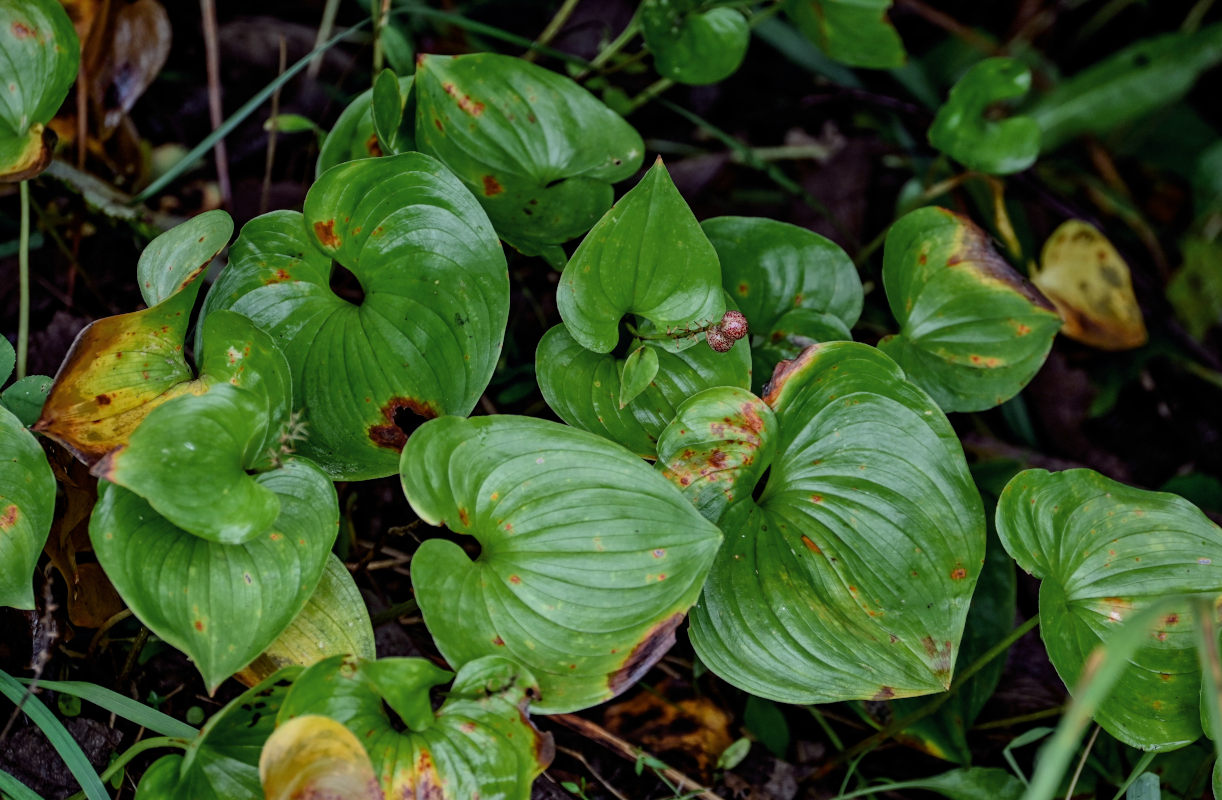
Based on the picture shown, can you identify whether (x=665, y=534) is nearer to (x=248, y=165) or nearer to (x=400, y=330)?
(x=400, y=330)

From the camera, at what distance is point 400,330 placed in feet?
3.84

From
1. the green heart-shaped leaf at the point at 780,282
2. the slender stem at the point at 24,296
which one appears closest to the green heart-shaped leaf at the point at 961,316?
the green heart-shaped leaf at the point at 780,282

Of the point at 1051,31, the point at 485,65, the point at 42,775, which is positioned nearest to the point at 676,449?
the point at 485,65

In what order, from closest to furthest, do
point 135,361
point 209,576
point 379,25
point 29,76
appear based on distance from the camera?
point 209,576
point 135,361
point 29,76
point 379,25

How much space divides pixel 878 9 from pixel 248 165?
54.2 inches

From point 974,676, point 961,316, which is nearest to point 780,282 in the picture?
point 961,316

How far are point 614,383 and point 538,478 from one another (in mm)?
256

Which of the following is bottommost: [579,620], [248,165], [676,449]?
[579,620]

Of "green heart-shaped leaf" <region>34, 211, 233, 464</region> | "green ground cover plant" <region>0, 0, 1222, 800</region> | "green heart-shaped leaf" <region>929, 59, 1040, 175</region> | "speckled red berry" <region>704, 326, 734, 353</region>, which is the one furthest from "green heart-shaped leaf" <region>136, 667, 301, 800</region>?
"green heart-shaped leaf" <region>929, 59, 1040, 175</region>

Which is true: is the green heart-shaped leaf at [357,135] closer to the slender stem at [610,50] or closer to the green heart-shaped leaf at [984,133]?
the slender stem at [610,50]

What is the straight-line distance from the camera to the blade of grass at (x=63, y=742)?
1.04 m

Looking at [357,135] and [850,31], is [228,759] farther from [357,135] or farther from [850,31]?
[850,31]

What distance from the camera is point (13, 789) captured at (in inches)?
40.9

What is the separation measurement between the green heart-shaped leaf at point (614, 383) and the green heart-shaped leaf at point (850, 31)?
933 millimetres
